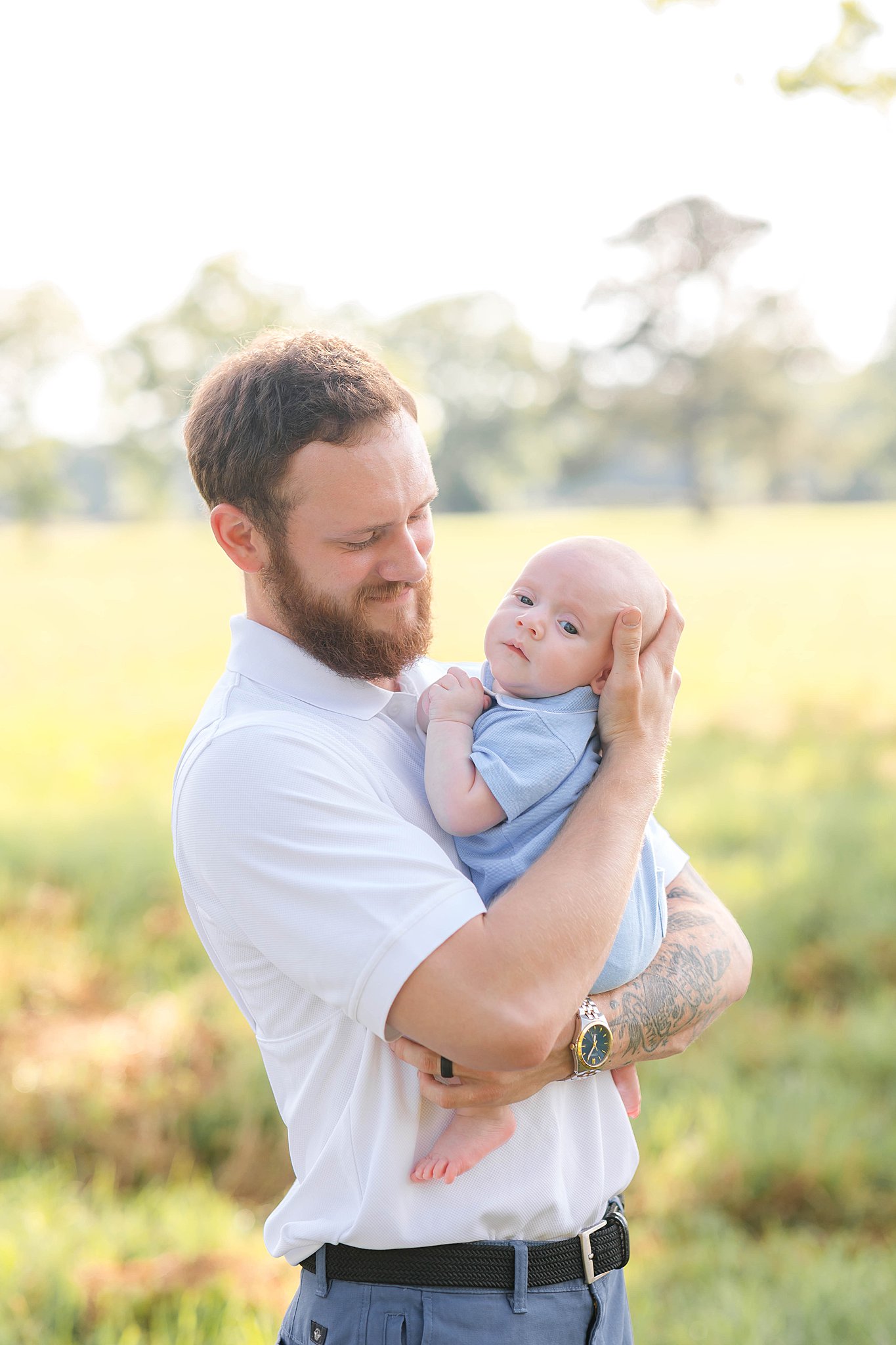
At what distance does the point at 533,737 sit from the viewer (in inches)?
77.2

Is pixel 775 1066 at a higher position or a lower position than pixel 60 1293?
lower

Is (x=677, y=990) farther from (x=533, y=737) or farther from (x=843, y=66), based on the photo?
(x=843, y=66)

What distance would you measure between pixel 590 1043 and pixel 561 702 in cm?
58

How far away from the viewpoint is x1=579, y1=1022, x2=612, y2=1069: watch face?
6.23 ft

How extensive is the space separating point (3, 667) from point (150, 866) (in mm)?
10834

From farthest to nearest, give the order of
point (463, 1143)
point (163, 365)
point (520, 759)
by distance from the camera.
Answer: point (163, 365) → point (520, 759) → point (463, 1143)

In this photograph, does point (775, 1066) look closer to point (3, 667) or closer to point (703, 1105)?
point (703, 1105)

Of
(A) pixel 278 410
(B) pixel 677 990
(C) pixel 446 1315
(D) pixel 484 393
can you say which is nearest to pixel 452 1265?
(C) pixel 446 1315

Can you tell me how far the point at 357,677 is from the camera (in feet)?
6.66

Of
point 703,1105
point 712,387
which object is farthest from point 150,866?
point 712,387

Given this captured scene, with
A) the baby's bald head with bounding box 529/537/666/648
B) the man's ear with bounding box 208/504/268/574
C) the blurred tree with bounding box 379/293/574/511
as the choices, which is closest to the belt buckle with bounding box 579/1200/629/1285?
the baby's bald head with bounding box 529/537/666/648

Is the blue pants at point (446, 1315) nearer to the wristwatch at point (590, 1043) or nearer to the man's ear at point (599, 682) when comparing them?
the wristwatch at point (590, 1043)

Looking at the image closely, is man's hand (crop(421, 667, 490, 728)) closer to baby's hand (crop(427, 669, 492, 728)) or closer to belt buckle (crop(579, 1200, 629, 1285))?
baby's hand (crop(427, 669, 492, 728))

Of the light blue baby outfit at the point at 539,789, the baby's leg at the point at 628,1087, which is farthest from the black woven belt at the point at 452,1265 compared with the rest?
the light blue baby outfit at the point at 539,789
